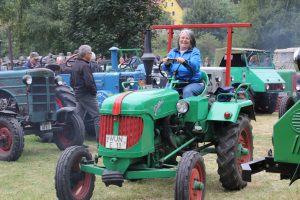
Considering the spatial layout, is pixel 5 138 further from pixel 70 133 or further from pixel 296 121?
pixel 296 121

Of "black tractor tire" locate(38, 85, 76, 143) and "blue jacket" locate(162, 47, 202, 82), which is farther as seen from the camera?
"black tractor tire" locate(38, 85, 76, 143)

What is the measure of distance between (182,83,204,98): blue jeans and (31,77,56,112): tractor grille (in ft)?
12.0

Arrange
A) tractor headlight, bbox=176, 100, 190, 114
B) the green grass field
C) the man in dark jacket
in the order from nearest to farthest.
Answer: tractor headlight, bbox=176, 100, 190, 114
the green grass field
the man in dark jacket

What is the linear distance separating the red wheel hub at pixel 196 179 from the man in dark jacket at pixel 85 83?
339 centimetres

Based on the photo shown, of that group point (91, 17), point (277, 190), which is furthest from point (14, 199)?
point (91, 17)

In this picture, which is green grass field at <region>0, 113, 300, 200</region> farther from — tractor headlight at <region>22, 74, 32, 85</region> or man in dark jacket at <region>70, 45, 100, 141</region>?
tractor headlight at <region>22, 74, 32, 85</region>

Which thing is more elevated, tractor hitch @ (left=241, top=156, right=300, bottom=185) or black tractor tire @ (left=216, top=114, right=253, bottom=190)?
tractor hitch @ (left=241, top=156, right=300, bottom=185)

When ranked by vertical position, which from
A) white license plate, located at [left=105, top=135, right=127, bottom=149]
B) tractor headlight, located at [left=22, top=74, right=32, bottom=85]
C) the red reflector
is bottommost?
white license plate, located at [left=105, top=135, right=127, bottom=149]

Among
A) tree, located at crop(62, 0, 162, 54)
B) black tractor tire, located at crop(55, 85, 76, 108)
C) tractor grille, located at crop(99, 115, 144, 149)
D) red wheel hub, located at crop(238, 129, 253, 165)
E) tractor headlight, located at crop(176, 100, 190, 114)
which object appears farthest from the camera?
tree, located at crop(62, 0, 162, 54)

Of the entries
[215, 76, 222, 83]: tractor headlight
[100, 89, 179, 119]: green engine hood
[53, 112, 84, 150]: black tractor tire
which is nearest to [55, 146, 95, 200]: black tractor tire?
[100, 89, 179, 119]: green engine hood

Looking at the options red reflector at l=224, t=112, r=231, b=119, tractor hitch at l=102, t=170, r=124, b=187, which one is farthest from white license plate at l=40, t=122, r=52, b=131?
tractor hitch at l=102, t=170, r=124, b=187

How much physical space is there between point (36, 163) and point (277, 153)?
4.81 meters

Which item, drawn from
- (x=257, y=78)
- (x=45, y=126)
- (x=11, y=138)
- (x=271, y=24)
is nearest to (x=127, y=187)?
(x=11, y=138)

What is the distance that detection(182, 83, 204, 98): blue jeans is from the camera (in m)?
6.19
